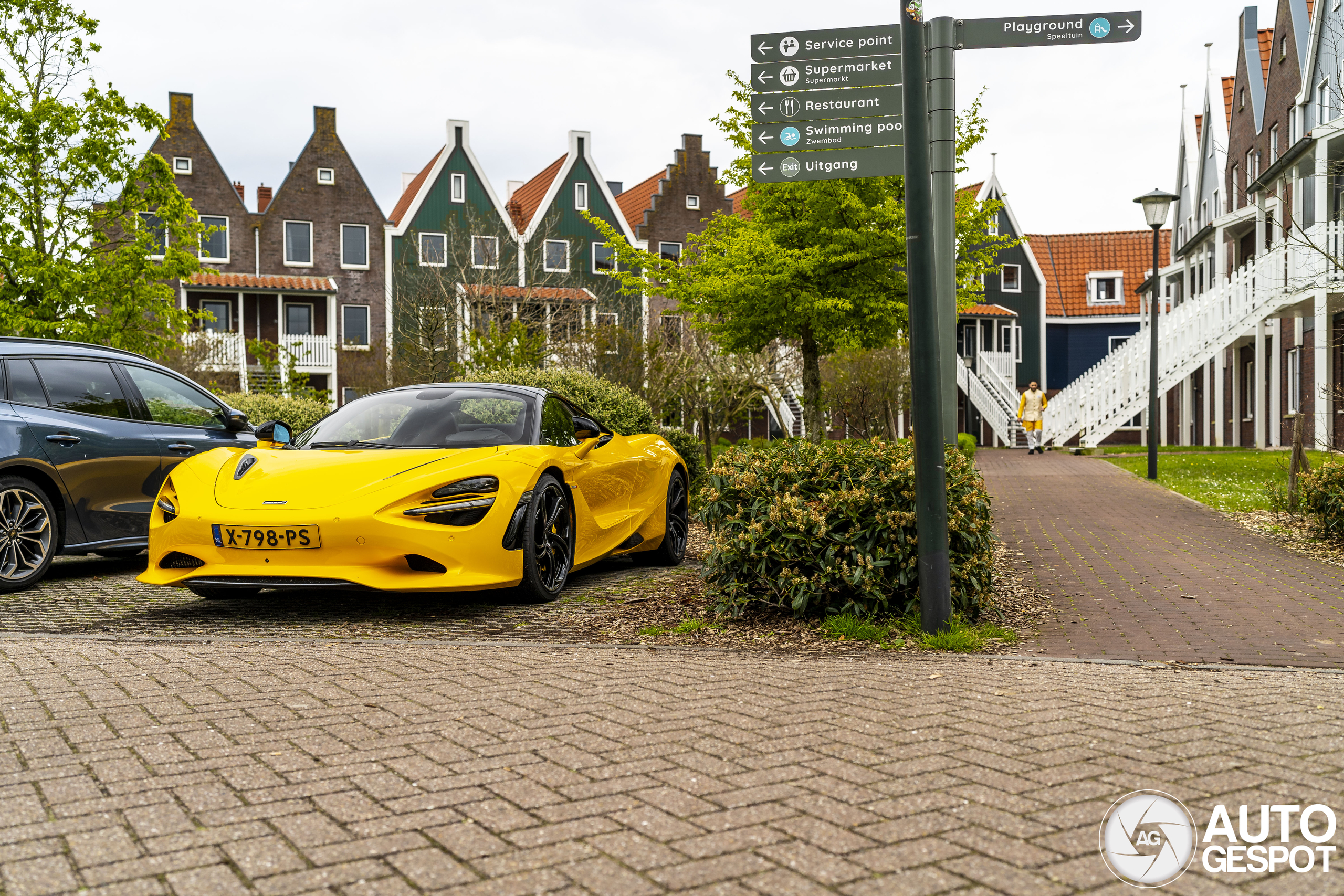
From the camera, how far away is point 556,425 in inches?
304

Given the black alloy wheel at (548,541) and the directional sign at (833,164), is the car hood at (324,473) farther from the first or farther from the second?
the directional sign at (833,164)

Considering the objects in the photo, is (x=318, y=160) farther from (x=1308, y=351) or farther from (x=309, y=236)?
(x=1308, y=351)

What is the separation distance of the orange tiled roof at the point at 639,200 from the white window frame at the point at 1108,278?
18.5 m

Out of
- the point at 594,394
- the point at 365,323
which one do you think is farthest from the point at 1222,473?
the point at 365,323

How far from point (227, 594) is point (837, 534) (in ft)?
13.1

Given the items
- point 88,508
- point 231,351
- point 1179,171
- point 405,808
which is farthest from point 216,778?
point 1179,171

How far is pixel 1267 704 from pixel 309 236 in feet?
135

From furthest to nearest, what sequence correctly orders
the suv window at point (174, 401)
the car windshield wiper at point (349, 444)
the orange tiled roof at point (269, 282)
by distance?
1. the orange tiled roof at point (269, 282)
2. the suv window at point (174, 401)
3. the car windshield wiper at point (349, 444)

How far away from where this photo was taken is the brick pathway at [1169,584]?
18.7 feet

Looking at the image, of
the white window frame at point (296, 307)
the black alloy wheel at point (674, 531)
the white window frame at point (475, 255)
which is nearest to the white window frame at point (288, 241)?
the white window frame at point (296, 307)

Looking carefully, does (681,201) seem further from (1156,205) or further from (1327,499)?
(1327,499)

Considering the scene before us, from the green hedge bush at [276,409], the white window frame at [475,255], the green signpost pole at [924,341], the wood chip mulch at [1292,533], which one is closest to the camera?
the green signpost pole at [924,341]

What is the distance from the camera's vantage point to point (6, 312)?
14781mm

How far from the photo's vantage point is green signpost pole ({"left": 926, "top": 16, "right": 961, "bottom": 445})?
24.9ft
